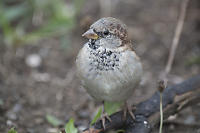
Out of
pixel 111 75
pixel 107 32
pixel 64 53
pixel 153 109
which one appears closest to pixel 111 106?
pixel 153 109

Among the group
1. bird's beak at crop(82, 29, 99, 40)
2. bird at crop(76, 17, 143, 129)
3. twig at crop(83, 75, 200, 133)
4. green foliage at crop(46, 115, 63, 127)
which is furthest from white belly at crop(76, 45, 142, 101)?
green foliage at crop(46, 115, 63, 127)

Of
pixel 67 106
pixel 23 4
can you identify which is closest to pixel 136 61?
pixel 67 106

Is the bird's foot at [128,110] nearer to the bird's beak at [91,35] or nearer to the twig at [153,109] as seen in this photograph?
the twig at [153,109]

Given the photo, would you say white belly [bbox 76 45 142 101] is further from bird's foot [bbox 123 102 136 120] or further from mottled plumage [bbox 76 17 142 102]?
bird's foot [bbox 123 102 136 120]

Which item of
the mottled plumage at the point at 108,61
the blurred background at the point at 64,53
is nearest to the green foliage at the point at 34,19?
the blurred background at the point at 64,53

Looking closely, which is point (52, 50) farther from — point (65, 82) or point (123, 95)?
point (123, 95)

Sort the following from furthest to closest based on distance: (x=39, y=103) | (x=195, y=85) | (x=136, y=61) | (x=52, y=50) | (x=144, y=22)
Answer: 1. (x=144, y=22)
2. (x=52, y=50)
3. (x=39, y=103)
4. (x=195, y=85)
5. (x=136, y=61)
